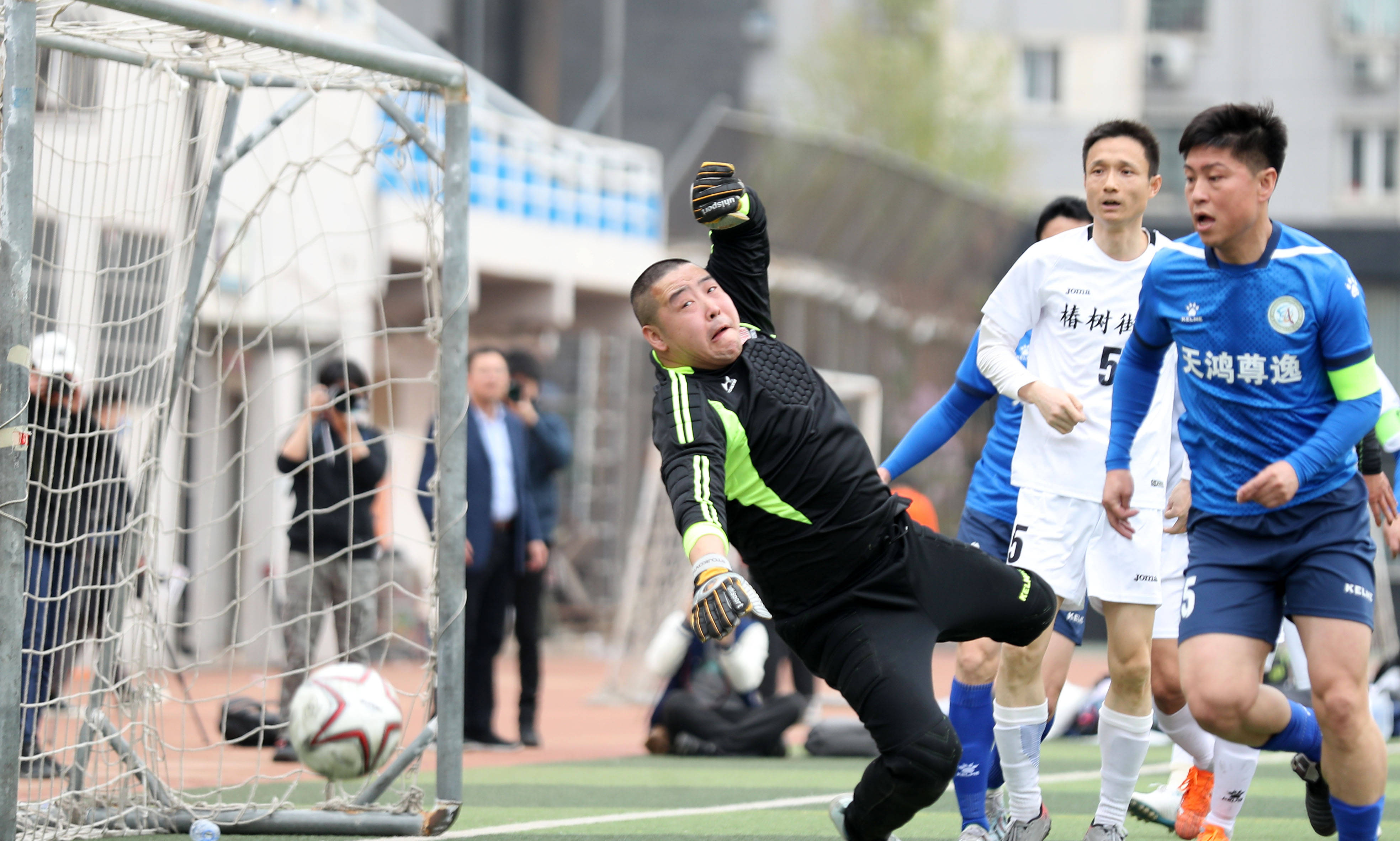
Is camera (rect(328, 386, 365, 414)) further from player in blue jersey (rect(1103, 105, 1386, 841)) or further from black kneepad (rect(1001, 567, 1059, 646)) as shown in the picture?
player in blue jersey (rect(1103, 105, 1386, 841))

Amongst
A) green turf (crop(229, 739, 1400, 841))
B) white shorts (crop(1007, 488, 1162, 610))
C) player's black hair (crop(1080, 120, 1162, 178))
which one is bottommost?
green turf (crop(229, 739, 1400, 841))

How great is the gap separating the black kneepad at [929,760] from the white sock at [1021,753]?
4.41 ft

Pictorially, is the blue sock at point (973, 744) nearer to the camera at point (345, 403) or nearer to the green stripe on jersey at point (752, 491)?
the green stripe on jersey at point (752, 491)

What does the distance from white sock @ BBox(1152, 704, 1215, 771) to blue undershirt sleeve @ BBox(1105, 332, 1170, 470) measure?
110 centimetres

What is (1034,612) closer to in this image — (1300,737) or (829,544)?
(829,544)

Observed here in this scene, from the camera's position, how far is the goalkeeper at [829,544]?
15.1ft

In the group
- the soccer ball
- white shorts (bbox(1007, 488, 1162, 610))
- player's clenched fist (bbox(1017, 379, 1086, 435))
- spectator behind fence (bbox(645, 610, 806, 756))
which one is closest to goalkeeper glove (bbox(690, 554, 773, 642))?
player's clenched fist (bbox(1017, 379, 1086, 435))

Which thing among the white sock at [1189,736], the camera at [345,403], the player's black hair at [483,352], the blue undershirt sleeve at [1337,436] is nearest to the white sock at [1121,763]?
the white sock at [1189,736]

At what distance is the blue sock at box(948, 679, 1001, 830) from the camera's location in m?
5.91

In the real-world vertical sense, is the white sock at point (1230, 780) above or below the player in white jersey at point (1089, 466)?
below

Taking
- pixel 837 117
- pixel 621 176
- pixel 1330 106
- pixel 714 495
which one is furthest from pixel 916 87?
pixel 714 495

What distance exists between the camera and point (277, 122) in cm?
686

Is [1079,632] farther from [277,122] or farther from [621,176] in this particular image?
[621,176]

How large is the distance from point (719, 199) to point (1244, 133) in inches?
56.9
